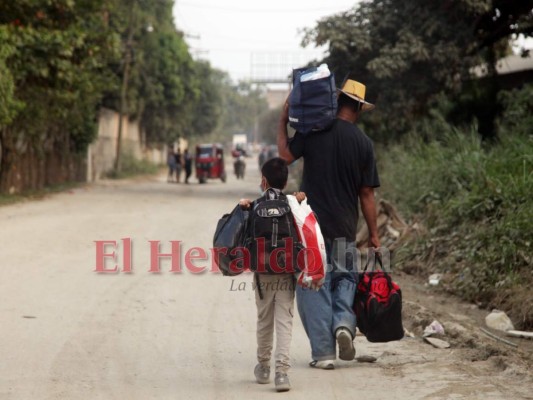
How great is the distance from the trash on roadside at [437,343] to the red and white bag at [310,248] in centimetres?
224

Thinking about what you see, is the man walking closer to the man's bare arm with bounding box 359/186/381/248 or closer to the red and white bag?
the man's bare arm with bounding box 359/186/381/248

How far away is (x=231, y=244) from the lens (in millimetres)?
6352

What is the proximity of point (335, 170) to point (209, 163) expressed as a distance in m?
38.4

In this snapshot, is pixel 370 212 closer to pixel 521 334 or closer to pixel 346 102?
pixel 346 102

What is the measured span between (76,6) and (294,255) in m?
22.4

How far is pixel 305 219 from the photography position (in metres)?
6.50

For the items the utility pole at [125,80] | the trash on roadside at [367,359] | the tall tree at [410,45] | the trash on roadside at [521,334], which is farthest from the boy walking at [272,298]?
the utility pole at [125,80]

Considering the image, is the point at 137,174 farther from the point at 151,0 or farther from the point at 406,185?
the point at 406,185

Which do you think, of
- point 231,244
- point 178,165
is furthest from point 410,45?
point 178,165

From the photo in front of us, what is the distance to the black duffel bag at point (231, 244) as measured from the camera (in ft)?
20.9

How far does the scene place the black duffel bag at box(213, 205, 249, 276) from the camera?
20.9 ft

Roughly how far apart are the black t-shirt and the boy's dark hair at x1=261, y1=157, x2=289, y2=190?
522 mm

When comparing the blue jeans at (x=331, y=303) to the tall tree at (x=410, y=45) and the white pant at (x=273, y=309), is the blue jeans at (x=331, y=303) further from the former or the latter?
the tall tree at (x=410, y=45)

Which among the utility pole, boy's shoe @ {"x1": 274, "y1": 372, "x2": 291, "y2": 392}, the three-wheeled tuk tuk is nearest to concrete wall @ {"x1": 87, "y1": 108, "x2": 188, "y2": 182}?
the utility pole
